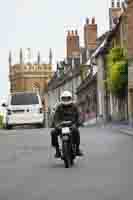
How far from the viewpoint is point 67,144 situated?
642 inches

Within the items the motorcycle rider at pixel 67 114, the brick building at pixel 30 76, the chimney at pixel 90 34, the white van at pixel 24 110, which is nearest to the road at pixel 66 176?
the motorcycle rider at pixel 67 114

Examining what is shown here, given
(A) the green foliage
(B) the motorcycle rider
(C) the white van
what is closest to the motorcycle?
(B) the motorcycle rider

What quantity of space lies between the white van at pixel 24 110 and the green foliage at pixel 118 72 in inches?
867

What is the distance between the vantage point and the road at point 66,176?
11.1 m

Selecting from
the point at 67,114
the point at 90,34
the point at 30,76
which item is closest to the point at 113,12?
the point at 90,34

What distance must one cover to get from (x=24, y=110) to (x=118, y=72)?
75.7 ft

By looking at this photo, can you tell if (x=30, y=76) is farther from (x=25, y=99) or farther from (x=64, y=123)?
(x=64, y=123)

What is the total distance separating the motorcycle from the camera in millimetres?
16172

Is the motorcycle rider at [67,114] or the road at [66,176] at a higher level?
the motorcycle rider at [67,114]

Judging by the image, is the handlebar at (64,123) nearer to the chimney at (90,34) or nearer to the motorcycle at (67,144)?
the motorcycle at (67,144)

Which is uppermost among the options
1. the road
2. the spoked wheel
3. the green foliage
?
the green foliage

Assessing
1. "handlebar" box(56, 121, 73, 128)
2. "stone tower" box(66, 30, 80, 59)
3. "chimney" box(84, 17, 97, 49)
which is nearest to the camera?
"handlebar" box(56, 121, 73, 128)

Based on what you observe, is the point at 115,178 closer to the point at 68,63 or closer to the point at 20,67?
the point at 68,63

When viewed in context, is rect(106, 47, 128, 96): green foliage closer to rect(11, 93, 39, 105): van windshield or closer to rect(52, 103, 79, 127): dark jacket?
rect(11, 93, 39, 105): van windshield
